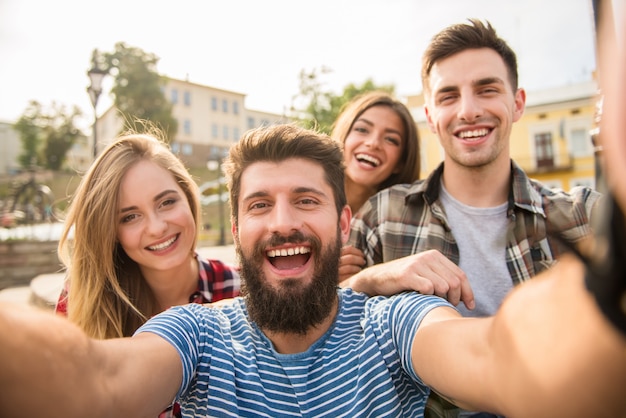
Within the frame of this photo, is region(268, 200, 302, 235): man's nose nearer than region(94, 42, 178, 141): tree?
Yes

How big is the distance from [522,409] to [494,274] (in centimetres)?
180

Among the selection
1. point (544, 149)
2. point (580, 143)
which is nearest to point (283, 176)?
point (544, 149)

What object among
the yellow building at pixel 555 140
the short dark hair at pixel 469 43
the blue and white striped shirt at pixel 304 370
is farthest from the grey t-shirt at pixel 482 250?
the yellow building at pixel 555 140

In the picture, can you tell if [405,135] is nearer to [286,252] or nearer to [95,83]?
[286,252]

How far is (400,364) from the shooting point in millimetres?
1704

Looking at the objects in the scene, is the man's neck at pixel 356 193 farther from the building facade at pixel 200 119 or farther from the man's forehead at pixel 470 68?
the building facade at pixel 200 119

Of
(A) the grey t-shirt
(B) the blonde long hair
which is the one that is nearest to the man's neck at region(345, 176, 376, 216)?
(A) the grey t-shirt

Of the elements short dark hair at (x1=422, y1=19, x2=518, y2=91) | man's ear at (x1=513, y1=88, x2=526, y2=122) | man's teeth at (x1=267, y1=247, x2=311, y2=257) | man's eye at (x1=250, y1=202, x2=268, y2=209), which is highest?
short dark hair at (x1=422, y1=19, x2=518, y2=91)

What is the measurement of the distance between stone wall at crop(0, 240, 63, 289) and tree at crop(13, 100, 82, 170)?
4549 cm

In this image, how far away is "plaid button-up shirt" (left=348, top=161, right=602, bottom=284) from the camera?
2473 millimetres

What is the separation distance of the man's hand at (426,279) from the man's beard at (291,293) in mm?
246

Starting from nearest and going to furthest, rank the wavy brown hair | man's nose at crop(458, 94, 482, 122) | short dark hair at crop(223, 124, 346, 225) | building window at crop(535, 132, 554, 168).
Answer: short dark hair at crop(223, 124, 346, 225) → man's nose at crop(458, 94, 482, 122) → the wavy brown hair → building window at crop(535, 132, 554, 168)

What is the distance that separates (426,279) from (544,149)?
28593 millimetres

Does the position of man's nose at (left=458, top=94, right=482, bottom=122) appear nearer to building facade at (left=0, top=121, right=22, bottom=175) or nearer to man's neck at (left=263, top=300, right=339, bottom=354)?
man's neck at (left=263, top=300, right=339, bottom=354)
